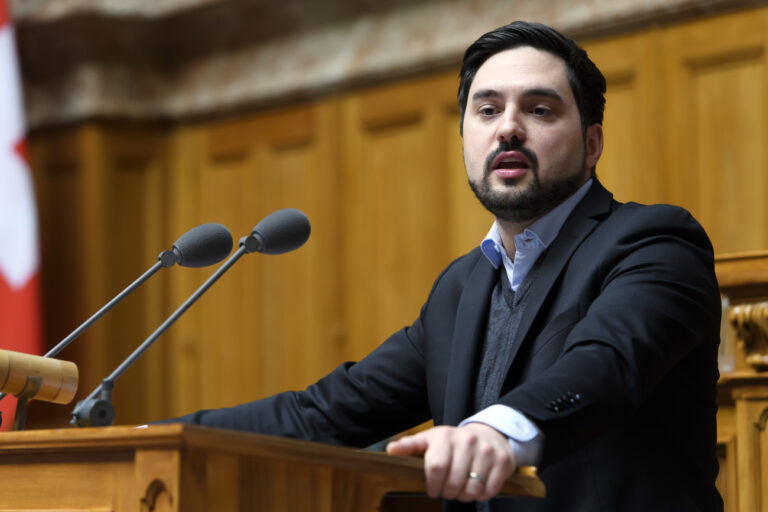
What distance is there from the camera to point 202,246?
211 cm

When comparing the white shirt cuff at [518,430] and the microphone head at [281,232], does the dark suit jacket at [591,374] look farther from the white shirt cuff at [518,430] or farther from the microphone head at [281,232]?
the microphone head at [281,232]

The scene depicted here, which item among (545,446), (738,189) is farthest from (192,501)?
(738,189)

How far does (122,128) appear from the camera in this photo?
21.5ft

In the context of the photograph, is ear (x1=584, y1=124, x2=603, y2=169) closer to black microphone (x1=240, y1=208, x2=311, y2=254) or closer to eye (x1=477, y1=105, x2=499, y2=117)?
eye (x1=477, y1=105, x2=499, y2=117)

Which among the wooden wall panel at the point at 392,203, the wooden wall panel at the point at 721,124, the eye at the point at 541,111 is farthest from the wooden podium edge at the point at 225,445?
the wooden wall panel at the point at 392,203

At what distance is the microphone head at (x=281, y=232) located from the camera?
6.93 feet

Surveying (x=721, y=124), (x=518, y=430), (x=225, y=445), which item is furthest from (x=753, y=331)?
(x=721, y=124)

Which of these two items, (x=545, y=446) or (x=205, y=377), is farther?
(x=205, y=377)

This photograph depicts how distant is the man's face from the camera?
2086 millimetres

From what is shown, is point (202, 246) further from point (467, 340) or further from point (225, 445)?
point (225, 445)

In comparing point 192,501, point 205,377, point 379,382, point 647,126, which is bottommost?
point 192,501

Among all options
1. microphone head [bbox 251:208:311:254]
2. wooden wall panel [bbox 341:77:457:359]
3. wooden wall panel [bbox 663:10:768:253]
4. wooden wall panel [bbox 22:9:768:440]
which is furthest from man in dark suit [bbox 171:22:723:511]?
wooden wall panel [bbox 341:77:457:359]

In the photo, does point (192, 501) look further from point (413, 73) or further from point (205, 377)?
point (205, 377)

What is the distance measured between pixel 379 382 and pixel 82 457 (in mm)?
862
